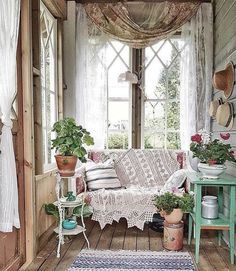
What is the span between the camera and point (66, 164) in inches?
107

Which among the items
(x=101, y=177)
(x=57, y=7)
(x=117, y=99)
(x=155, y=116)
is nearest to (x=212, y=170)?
(x=101, y=177)

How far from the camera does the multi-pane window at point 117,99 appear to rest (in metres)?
4.03

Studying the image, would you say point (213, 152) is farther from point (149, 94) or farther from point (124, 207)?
point (149, 94)

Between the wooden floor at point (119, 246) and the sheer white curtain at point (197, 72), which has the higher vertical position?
the sheer white curtain at point (197, 72)

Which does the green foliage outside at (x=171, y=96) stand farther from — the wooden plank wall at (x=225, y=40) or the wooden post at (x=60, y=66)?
the wooden post at (x=60, y=66)

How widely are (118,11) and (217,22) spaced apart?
45.9 inches

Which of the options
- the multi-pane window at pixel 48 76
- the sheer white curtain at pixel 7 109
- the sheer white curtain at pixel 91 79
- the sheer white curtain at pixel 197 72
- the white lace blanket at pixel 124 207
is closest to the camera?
the sheer white curtain at pixel 7 109

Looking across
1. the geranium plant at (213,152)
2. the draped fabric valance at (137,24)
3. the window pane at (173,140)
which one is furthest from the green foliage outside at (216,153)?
the draped fabric valance at (137,24)

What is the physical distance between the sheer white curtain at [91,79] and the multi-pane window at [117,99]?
144mm

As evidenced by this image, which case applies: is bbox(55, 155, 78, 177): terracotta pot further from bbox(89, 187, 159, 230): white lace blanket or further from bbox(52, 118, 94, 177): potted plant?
bbox(89, 187, 159, 230): white lace blanket

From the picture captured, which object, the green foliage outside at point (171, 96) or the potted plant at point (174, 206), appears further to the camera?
the green foliage outside at point (171, 96)

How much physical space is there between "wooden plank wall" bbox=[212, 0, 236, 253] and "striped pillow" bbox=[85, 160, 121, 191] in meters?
1.14

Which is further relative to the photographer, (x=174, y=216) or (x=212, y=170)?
(x=174, y=216)

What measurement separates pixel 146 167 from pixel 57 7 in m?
2.02
